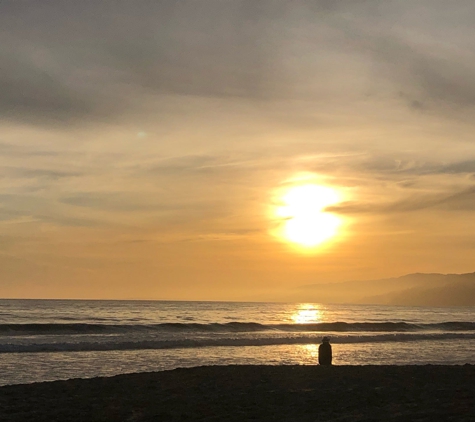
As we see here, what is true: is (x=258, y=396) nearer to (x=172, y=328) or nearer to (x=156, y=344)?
(x=156, y=344)

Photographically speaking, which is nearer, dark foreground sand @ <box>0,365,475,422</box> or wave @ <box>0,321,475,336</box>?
dark foreground sand @ <box>0,365,475,422</box>

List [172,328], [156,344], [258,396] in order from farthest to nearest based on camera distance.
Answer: [172,328]
[156,344]
[258,396]

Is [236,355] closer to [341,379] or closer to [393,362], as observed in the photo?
[393,362]

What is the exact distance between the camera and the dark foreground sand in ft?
36.9

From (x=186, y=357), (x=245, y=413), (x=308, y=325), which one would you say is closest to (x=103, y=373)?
(x=186, y=357)

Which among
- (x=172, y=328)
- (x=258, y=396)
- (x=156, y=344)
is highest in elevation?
(x=172, y=328)

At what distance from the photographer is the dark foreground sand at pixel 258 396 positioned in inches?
443

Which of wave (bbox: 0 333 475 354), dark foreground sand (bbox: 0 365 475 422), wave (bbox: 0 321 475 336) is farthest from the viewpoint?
wave (bbox: 0 321 475 336)

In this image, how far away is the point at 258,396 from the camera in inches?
533

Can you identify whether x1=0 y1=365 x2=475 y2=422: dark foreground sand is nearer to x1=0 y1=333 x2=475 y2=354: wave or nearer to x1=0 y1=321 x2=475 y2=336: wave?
x1=0 y1=333 x2=475 y2=354: wave

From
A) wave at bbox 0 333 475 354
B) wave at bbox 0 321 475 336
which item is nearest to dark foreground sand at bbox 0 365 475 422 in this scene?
wave at bbox 0 333 475 354

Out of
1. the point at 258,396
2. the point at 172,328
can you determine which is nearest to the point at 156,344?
the point at 172,328

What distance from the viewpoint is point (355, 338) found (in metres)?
42.0

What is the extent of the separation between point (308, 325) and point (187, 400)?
1857 inches
